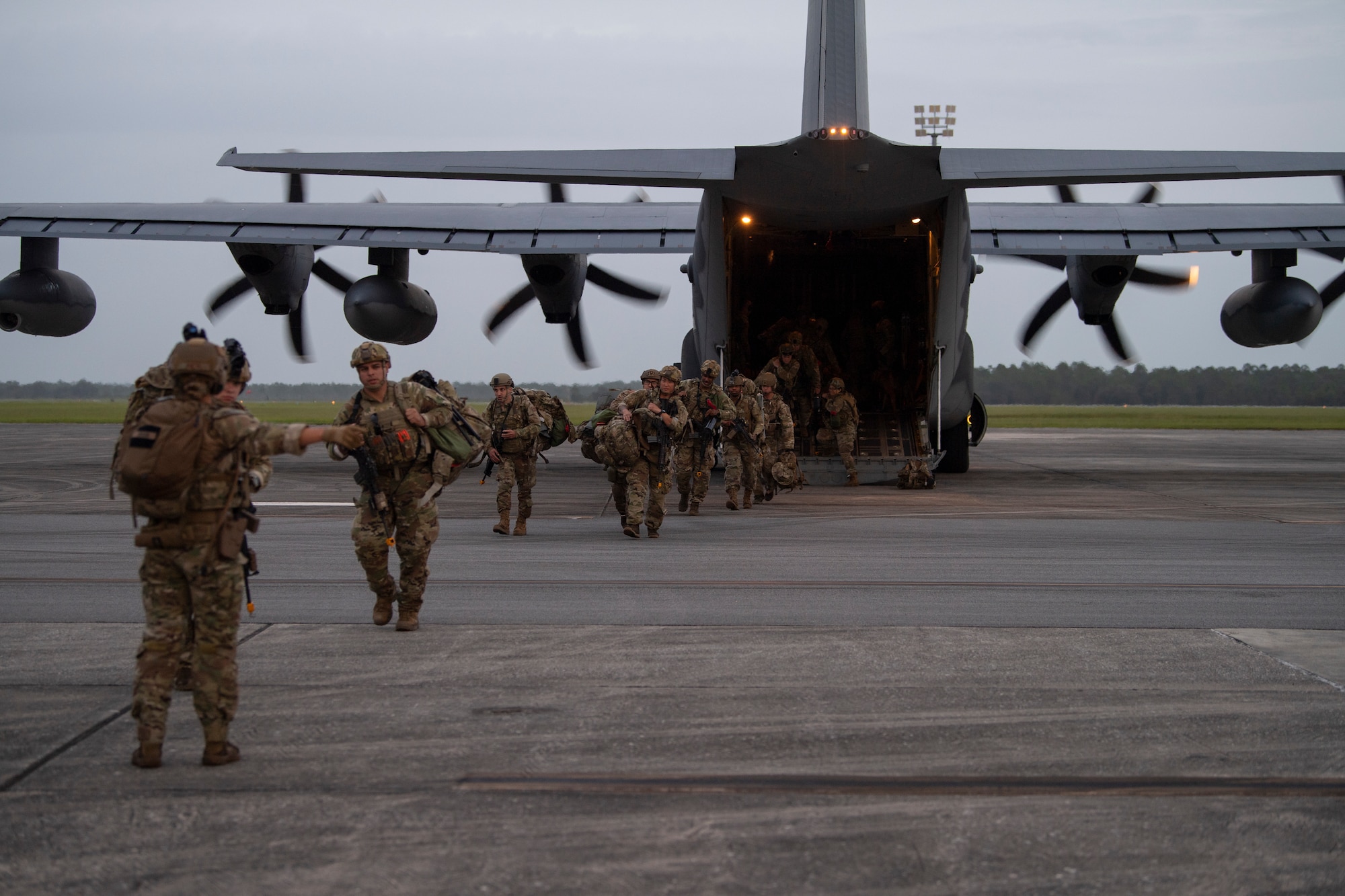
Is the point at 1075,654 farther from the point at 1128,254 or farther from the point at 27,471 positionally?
the point at 27,471

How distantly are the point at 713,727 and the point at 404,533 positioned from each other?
2.96 m

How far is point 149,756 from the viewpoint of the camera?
5.02m

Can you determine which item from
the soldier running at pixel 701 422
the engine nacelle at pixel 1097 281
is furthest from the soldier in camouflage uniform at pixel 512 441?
the engine nacelle at pixel 1097 281

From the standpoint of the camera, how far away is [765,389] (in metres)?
16.0

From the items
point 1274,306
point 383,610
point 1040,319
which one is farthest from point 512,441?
point 1040,319

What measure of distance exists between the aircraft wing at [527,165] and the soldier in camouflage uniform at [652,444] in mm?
3137

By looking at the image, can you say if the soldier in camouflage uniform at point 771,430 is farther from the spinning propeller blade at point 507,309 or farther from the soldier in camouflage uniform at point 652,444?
the spinning propeller blade at point 507,309

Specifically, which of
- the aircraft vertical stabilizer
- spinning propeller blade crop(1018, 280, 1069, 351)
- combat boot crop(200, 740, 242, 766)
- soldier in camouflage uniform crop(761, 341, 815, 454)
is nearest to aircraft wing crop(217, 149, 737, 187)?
the aircraft vertical stabilizer

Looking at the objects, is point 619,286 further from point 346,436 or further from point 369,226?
point 346,436

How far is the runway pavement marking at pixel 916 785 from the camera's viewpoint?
15.8ft

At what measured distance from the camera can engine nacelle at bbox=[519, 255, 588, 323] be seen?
68.3ft

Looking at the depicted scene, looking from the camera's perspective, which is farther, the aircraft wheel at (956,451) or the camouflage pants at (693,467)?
the aircraft wheel at (956,451)

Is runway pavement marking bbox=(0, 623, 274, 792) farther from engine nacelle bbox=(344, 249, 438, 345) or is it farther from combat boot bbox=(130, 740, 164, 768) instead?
engine nacelle bbox=(344, 249, 438, 345)

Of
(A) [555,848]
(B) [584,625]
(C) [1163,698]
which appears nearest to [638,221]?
(B) [584,625]
